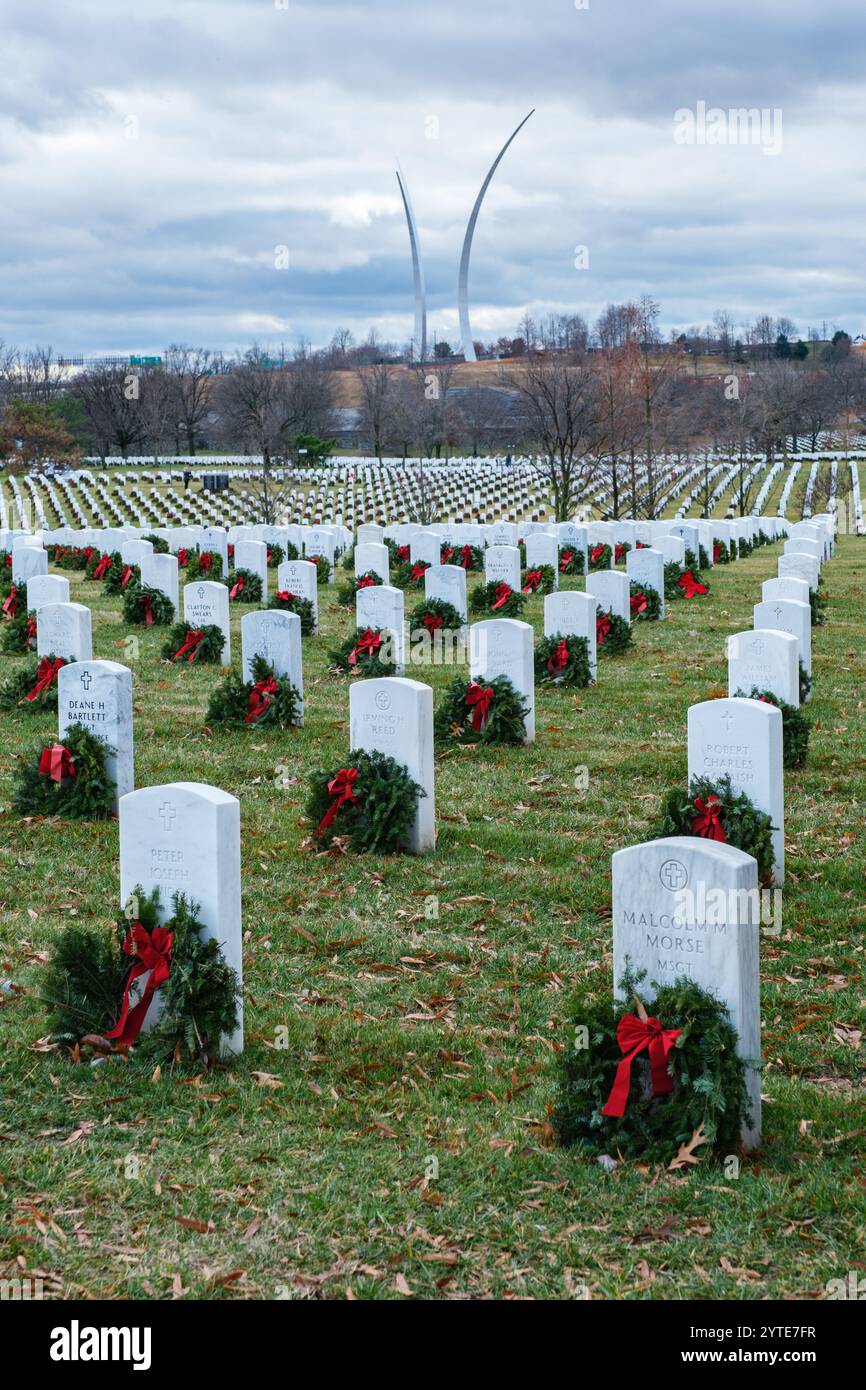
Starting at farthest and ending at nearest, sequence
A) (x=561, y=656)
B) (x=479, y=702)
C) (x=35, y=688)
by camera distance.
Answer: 1. (x=561, y=656)
2. (x=35, y=688)
3. (x=479, y=702)

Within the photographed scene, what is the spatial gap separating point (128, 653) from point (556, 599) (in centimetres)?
595

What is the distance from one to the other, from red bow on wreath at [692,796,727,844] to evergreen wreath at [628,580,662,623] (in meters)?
12.4

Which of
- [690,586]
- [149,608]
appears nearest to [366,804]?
[149,608]

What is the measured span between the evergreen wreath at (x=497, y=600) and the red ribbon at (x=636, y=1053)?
16.1 metres

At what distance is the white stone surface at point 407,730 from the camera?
9.22m

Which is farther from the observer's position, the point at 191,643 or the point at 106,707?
the point at 191,643

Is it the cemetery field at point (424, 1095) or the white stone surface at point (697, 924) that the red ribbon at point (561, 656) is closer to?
the cemetery field at point (424, 1095)

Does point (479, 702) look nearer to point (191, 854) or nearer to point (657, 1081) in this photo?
point (191, 854)

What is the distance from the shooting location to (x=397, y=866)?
899 centimetres

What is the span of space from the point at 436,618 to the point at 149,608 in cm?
492

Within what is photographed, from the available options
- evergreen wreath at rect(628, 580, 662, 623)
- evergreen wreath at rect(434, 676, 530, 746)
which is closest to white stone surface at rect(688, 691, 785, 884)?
evergreen wreath at rect(434, 676, 530, 746)

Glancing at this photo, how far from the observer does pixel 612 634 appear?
57.6 feet

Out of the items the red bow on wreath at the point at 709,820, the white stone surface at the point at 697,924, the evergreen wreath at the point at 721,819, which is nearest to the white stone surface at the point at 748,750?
the evergreen wreath at the point at 721,819
